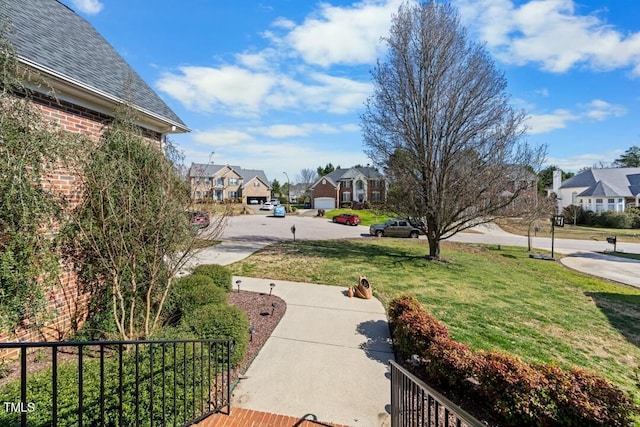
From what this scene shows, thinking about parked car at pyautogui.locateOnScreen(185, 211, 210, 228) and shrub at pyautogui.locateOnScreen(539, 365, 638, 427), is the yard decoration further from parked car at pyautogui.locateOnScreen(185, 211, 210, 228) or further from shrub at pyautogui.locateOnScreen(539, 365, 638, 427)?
shrub at pyautogui.locateOnScreen(539, 365, 638, 427)

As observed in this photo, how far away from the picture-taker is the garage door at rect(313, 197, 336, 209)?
174 ft

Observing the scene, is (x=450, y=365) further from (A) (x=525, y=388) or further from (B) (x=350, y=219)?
(B) (x=350, y=219)

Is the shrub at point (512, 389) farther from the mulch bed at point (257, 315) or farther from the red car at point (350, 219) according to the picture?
the red car at point (350, 219)

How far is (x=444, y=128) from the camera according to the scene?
1275 cm

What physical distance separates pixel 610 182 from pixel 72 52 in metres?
59.4

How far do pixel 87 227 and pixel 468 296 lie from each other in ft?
31.7

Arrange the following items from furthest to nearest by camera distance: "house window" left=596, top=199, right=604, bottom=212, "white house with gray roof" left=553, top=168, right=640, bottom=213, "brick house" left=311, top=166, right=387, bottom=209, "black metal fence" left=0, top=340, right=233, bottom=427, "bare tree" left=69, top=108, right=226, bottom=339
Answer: "brick house" left=311, top=166, right=387, bottom=209 < "house window" left=596, top=199, right=604, bottom=212 < "white house with gray roof" left=553, top=168, right=640, bottom=213 < "bare tree" left=69, top=108, right=226, bottom=339 < "black metal fence" left=0, top=340, right=233, bottom=427

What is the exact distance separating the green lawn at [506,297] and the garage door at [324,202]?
36.6 meters

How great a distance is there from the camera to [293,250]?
1512cm

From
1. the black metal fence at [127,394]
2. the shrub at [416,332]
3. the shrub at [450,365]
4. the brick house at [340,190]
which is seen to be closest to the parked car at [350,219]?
the brick house at [340,190]

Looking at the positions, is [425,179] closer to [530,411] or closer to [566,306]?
[566,306]

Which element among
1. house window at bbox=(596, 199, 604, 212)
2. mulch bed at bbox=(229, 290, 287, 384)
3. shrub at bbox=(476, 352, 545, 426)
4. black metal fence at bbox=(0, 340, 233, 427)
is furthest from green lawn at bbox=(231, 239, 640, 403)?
house window at bbox=(596, 199, 604, 212)

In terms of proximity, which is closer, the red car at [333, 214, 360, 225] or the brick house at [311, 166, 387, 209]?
the red car at [333, 214, 360, 225]

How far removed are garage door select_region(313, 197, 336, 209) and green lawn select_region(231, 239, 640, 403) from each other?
36591 mm
